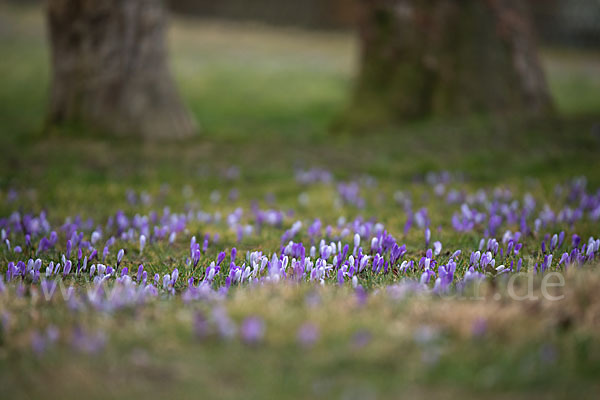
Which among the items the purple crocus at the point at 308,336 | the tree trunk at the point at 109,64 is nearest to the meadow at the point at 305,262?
the purple crocus at the point at 308,336

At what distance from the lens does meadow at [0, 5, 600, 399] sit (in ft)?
6.95

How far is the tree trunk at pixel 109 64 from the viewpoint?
347 inches

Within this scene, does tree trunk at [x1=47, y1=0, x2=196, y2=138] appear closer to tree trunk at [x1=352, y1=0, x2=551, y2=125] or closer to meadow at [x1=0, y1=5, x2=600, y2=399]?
meadow at [x1=0, y1=5, x2=600, y2=399]

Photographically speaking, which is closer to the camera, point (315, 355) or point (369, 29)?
point (315, 355)

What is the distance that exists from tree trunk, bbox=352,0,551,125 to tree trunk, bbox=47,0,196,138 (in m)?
4.23

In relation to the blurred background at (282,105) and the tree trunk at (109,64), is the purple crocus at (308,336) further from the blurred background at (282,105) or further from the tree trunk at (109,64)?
the tree trunk at (109,64)

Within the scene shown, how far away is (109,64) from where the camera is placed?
893cm

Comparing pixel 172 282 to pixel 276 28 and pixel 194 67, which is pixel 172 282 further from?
pixel 276 28

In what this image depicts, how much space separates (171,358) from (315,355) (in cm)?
57

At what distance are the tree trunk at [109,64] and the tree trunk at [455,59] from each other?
4.23 meters

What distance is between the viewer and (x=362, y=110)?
1128 centimetres

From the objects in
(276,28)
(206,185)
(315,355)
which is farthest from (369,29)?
(276,28)

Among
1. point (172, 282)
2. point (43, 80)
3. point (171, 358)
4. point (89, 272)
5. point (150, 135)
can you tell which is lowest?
point (43, 80)

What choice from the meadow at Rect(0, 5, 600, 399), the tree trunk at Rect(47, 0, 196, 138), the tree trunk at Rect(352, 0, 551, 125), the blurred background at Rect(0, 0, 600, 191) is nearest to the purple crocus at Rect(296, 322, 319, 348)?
the meadow at Rect(0, 5, 600, 399)
